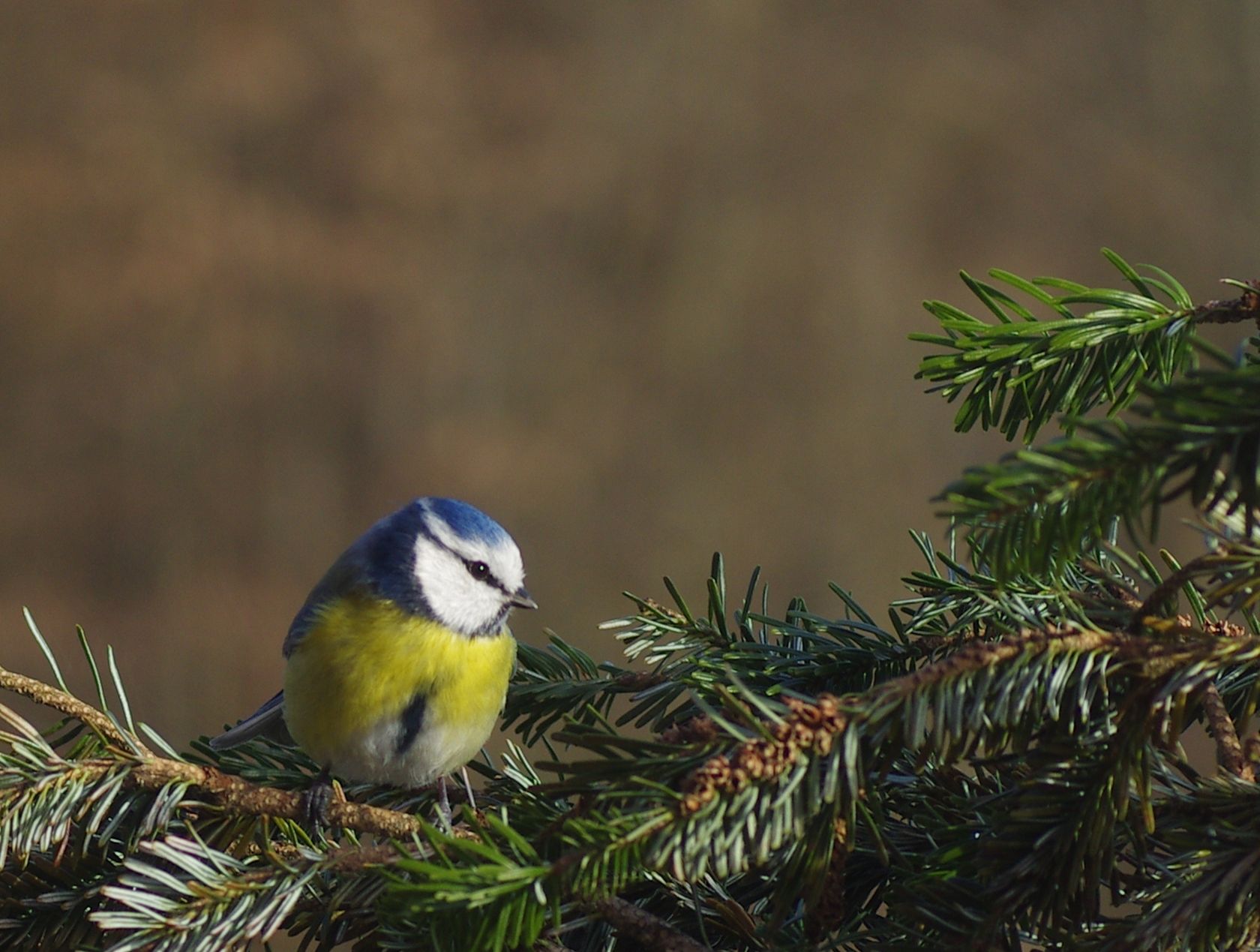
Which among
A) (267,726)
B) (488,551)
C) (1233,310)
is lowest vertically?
(267,726)

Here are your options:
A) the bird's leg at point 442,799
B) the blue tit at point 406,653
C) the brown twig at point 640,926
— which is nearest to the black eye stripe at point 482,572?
the blue tit at point 406,653

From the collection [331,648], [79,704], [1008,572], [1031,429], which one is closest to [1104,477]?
[1008,572]

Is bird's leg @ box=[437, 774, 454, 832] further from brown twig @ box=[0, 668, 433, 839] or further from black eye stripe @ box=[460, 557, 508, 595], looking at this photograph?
black eye stripe @ box=[460, 557, 508, 595]

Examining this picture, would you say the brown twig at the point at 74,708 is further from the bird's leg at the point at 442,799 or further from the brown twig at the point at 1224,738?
the brown twig at the point at 1224,738

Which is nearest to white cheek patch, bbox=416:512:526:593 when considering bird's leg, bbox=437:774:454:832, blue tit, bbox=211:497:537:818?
blue tit, bbox=211:497:537:818

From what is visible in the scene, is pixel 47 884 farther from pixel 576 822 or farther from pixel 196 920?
pixel 576 822

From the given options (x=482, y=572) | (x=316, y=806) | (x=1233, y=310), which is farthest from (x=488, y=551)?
(x=1233, y=310)

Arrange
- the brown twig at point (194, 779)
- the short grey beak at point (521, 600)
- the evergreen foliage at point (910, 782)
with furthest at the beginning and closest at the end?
the short grey beak at point (521, 600), the brown twig at point (194, 779), the evergreen foliage at point (910, 782)

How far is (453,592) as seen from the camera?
51 cm

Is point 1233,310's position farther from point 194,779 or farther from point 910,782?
point 194,779

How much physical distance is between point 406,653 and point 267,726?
77 mm

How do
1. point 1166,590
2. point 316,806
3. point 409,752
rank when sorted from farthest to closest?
point 409,752 < point 316,806 < point 1166,590

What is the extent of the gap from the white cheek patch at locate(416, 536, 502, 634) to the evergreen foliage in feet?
0.55

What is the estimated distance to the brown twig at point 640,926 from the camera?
0.24m
